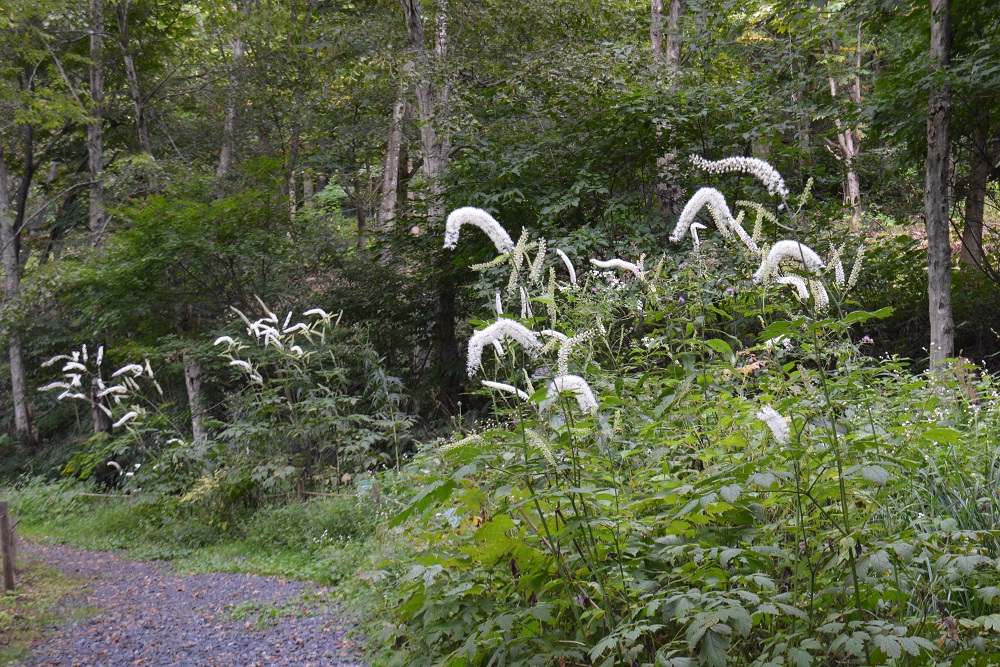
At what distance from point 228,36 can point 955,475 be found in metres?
14.3

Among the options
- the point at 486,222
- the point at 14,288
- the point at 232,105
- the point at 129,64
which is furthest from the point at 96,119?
the point at 486,222

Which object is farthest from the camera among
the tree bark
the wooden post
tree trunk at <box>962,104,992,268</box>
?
the tree bark

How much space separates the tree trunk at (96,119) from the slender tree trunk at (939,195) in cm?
→ 1190

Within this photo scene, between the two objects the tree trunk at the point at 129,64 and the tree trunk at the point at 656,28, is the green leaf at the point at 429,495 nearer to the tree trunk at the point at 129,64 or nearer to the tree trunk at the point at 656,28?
the tree trunk at the point at 656,28

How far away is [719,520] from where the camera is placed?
2.75 meters

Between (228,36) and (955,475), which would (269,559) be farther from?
(228,36)

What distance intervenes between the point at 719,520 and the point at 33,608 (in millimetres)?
5141

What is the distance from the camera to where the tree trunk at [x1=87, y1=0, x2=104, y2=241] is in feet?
43.7

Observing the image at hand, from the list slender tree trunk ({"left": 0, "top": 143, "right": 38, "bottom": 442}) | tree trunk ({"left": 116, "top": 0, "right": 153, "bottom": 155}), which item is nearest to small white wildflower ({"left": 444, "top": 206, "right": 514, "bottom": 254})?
tree trunk ({"left": 116, "top": 0, "right": 153, "bottom": 155})

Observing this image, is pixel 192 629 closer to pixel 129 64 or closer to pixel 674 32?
pixel 674 32

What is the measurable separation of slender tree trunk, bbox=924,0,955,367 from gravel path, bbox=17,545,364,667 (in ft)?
16.3

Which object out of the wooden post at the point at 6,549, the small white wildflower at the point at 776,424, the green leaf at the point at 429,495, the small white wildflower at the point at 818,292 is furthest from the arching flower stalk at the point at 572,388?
the wooden post at the point at 6,549

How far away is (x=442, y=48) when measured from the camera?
11.8m

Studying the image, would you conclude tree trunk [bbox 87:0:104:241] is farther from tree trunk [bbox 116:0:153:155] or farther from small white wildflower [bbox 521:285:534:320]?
small white wildflower [bbox 521:285:534:320]
